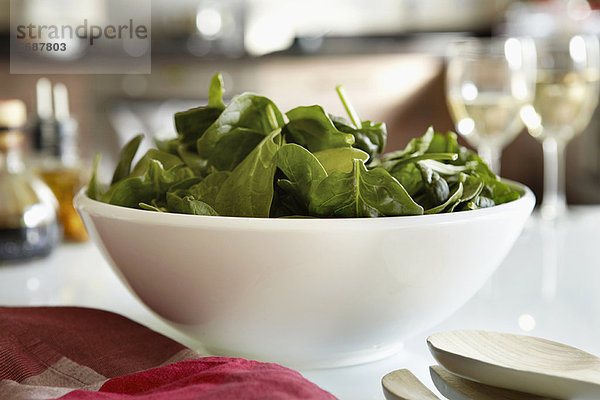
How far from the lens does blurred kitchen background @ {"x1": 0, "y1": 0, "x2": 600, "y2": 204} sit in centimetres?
322

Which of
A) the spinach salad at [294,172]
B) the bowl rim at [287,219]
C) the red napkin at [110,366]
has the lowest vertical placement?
the red napkin at [110,366]

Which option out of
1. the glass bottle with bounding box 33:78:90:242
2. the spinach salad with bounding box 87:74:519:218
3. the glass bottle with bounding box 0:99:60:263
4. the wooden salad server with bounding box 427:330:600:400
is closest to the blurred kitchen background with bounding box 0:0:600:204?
the glass bottle with bounding box 33:78:90:242

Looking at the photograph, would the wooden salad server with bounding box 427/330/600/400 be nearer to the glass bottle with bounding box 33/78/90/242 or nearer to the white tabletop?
the white tabletop

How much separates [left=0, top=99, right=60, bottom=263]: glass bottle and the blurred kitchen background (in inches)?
87.7

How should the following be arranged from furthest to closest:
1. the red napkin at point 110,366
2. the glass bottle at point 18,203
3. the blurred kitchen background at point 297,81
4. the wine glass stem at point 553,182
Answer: the blurred kitchen background at point 297,81 → the wine glass stem at point 553,182 → the glass bottle at point 18,203 → the red napkin at point 110,366

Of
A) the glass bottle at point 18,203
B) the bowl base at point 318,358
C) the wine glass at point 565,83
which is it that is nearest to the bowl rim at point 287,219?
the bowl base at point 318,358

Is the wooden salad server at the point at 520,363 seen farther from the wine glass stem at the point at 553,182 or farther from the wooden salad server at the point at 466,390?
the wine glass stem at the point at 553,182

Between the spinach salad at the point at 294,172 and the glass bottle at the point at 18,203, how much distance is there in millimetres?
258

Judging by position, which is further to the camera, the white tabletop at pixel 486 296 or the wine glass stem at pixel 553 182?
the wine glass stem at pixel 553 182

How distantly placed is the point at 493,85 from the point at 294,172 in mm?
633

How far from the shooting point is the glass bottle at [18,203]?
0.76 m

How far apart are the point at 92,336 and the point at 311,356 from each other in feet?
0.48

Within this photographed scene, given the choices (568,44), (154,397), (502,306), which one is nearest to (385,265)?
(154,397)

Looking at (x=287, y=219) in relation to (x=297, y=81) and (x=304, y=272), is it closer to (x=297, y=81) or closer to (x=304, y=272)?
(x=304, y=272)
